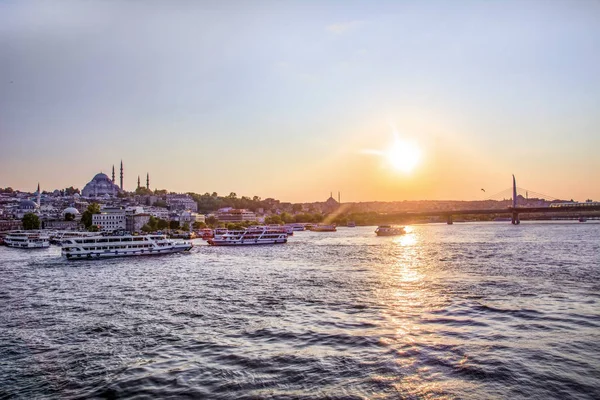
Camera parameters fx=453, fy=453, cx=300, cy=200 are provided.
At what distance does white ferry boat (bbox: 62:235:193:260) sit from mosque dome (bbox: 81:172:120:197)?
450 ft

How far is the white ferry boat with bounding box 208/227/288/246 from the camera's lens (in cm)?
5631

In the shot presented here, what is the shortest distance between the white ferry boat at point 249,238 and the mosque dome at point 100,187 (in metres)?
127

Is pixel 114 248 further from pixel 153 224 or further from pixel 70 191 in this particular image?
pixel 70 191

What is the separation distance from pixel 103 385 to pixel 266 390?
3419 millimetres

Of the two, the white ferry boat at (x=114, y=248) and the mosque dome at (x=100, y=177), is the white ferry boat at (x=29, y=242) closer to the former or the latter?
the white ferry boat at (x=114, y=248)

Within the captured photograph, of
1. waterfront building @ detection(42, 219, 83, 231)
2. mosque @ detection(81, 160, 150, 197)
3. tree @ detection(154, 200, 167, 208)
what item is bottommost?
waterfront building @ detection(42, 219, 83, 231)

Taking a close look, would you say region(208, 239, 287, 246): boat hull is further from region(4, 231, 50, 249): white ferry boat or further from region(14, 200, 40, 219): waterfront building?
region(14, 200, 40, 219): waterfront building

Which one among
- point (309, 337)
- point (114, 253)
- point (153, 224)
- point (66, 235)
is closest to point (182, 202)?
point (153, 224)

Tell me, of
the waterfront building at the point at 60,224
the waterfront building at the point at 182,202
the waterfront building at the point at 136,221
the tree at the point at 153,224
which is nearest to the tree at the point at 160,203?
the waterfront building at the point at 182,202

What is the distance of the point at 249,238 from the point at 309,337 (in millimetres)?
45700

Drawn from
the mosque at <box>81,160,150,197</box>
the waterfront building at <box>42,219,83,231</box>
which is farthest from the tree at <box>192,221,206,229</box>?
the mosque at <box>81,160,150,197</box>

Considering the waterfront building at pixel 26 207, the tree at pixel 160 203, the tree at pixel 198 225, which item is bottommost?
the tree at pixel 198 225

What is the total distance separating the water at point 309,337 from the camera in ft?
30.1

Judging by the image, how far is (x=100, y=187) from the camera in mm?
172125
